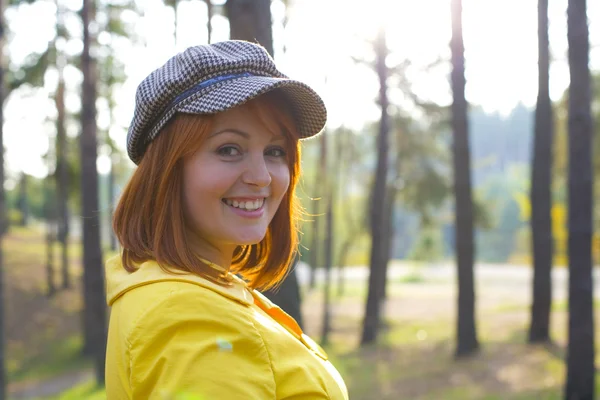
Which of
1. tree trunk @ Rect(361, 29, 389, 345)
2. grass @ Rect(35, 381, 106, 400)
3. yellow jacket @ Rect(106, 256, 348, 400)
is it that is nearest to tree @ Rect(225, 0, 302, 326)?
yellow jacket @ Rect(106, 256, 348, 400)

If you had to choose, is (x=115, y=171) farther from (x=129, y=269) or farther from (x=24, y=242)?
(x=129, y=269)

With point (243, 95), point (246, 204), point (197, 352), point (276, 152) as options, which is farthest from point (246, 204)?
point (197, 352)

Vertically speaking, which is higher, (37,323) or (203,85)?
(203,85)

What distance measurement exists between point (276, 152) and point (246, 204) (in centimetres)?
23

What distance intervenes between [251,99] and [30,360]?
20.2 metres

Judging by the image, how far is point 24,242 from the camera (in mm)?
35719

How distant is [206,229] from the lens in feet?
6.06

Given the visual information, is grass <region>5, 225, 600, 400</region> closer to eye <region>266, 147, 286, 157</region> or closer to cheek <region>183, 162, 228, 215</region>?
eye <region>266, 147, 286, 157</region>

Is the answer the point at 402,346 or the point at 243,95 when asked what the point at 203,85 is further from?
the point at 402,346

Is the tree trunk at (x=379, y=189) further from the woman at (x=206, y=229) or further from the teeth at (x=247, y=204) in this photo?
the teeth at (x=247, y=204)

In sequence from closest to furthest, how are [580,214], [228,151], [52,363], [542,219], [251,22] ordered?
[228,151] < [251,22] < [580,214] < [542,219] < [52,363]

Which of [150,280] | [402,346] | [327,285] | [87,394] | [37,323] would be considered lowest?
[37,323]

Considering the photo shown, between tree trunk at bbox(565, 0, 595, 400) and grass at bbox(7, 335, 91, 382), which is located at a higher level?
tree trunk at bbox(565, 0, 595, 400)

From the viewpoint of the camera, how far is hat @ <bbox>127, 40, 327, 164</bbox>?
173 cm
